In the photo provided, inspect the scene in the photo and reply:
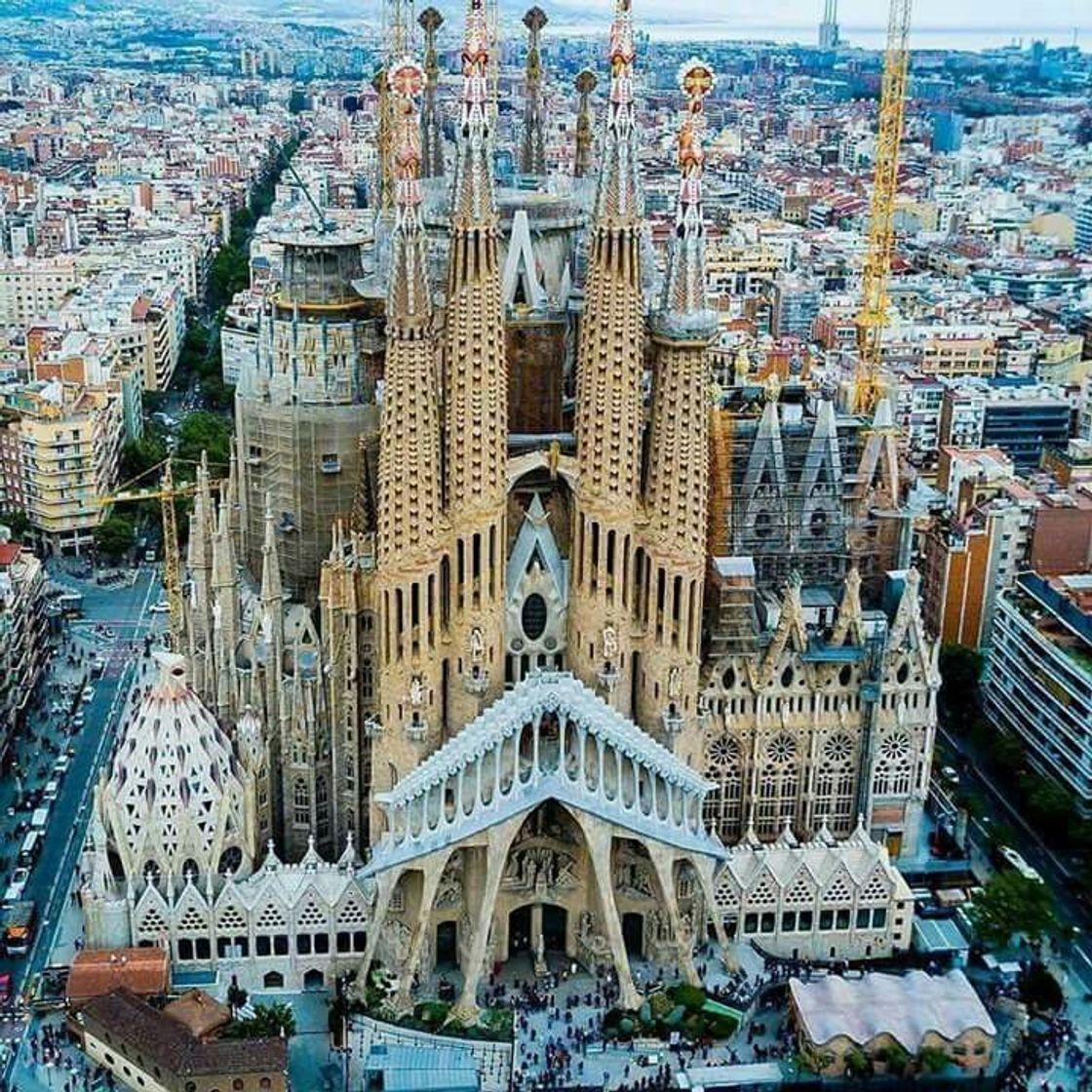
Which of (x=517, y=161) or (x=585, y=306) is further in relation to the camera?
(x=517, y=161)

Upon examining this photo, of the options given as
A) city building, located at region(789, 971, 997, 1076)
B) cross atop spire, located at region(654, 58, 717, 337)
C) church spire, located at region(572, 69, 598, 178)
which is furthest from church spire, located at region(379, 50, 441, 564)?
church spire, located at region(572, 69, 598, 178)

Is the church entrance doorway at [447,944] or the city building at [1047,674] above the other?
the city building at [1047,674]

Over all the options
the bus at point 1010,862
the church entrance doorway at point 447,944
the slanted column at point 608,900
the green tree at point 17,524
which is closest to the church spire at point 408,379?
the slanted column at point 608,900

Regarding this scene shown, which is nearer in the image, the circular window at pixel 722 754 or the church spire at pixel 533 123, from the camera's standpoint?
the circular window at pixel 722 754

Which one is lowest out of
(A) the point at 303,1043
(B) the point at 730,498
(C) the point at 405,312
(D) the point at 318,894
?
(A) the point at 303,1043

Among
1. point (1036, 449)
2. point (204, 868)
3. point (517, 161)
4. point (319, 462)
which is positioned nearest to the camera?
point (204, 868)

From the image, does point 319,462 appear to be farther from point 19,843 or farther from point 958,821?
point 958,821

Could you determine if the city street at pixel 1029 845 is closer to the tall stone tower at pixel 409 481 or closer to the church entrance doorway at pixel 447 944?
the church entrance doorway at pixel 447 944

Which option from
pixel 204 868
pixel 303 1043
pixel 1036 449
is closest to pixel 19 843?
pixel 204 868

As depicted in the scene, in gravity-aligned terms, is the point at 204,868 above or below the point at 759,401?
below
